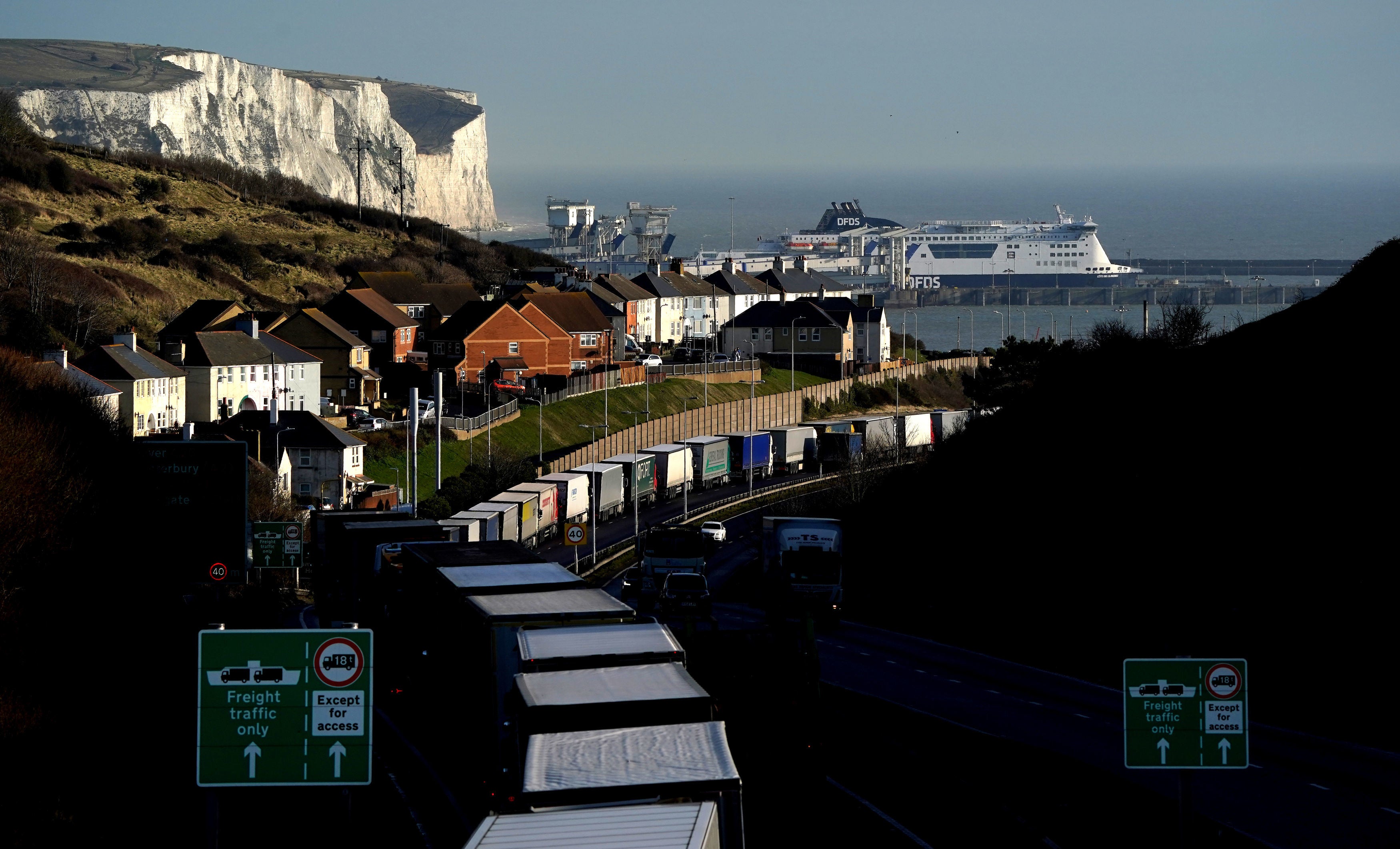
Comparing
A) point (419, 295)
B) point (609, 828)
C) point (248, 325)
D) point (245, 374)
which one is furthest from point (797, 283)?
point (609, 828)

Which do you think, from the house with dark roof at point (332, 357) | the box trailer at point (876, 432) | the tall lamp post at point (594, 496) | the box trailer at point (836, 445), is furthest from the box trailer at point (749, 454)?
the house with dark roof at point (332, 357)

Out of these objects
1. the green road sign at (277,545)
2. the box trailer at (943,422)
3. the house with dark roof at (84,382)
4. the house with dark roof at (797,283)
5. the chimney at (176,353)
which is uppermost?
the house with dark roof at (797,283)

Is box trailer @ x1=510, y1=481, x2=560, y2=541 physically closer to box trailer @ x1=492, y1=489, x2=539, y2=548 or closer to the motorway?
box trailer @ x1=492, y1=489, x2=539, y2=548

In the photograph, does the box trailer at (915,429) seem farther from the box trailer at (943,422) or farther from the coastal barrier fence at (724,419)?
the coastal barrier fence at (724,419)

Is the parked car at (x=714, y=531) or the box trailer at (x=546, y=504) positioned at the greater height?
the box trailer at (x=546, y=504)

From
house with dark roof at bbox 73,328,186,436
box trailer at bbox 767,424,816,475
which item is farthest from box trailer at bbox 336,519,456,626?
box trailer at bbox 767,424,816,475

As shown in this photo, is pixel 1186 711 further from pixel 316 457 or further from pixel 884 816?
pixel 316 457

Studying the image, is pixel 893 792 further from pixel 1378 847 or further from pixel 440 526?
pixel 440 526
